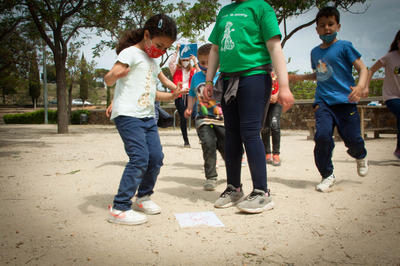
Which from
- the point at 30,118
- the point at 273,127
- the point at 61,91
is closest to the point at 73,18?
the point at 61,91

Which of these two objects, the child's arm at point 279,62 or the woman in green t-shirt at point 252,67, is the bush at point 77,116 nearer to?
the woman in green t-shirt at point 252,67

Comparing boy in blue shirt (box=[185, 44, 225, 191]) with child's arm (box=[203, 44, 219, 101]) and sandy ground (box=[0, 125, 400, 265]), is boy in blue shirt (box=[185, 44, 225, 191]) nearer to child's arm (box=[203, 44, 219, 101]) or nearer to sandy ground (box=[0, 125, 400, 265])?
sandy ground (box=[0, 125, 400, 265])

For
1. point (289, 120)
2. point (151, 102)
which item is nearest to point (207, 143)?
point (151, 102)

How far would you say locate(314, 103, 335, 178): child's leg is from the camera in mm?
3441

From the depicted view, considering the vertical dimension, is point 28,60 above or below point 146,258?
above

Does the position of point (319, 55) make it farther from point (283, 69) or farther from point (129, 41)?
point (129, 41)

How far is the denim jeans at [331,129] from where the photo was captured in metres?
3.46

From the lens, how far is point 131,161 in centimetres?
258

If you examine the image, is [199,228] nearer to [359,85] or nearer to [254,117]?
[254,117]

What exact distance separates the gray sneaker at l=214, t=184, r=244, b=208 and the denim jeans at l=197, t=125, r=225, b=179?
70cm

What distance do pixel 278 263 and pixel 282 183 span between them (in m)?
2.13

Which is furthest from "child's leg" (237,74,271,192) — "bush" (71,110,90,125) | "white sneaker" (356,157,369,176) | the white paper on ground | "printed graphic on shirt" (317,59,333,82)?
"bush" (71,110,90,125)

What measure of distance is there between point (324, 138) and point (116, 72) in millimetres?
2135

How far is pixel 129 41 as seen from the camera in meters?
2.95
